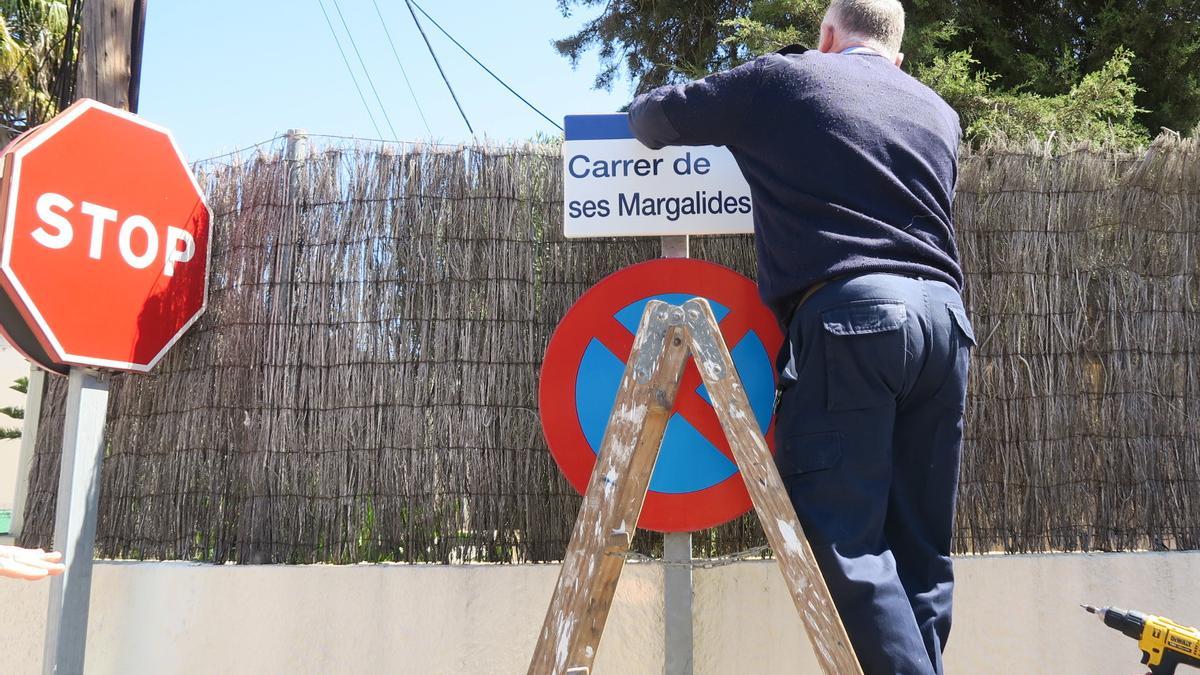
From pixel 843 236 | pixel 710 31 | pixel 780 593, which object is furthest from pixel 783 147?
pixel 710 31

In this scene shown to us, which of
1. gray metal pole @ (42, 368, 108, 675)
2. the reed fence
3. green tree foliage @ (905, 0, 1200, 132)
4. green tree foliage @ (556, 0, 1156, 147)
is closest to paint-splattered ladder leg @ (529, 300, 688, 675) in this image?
the reed fence

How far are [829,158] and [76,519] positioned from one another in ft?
8.90

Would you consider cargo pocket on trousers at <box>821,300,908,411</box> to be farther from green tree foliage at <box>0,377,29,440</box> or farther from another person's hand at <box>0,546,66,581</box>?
green tree foliage at <box>0,377,29,440</box>

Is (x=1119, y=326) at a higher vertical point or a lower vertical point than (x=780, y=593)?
higher

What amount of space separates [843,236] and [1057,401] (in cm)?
152

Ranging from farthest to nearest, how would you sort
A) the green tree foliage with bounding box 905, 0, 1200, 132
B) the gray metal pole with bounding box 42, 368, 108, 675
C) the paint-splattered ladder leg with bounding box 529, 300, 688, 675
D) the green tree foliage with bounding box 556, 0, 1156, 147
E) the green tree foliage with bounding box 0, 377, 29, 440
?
the green tree foliage with bounding box 0, 377, 29, 440
the green tree foliage with bounding box 905, 0, 1200, 132
the green tree foliage with bounding box 556, 0, 1156, 147
the gray metal pole with bounding box 42, 368, 108, 675
the paint-splattered ladder leg with bounding box 529, 300, 688, 675

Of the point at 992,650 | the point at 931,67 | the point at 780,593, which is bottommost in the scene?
the point at 992,650

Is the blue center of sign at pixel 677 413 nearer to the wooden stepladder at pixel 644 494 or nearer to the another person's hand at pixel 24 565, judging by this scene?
the wooden stepladder at pixel 644 494

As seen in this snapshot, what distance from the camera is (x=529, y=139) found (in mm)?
3381

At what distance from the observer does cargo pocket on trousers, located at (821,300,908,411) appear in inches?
83.1

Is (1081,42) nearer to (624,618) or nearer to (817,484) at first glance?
(624,618)

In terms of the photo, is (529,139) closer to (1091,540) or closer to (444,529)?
(444,529)

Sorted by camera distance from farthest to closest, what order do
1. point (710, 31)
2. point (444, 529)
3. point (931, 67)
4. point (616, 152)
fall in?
point (710, 31) < point (931, 67) < point (444, 529) < point (616, 152)

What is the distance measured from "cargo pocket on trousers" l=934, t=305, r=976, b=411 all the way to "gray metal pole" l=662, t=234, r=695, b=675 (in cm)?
83
